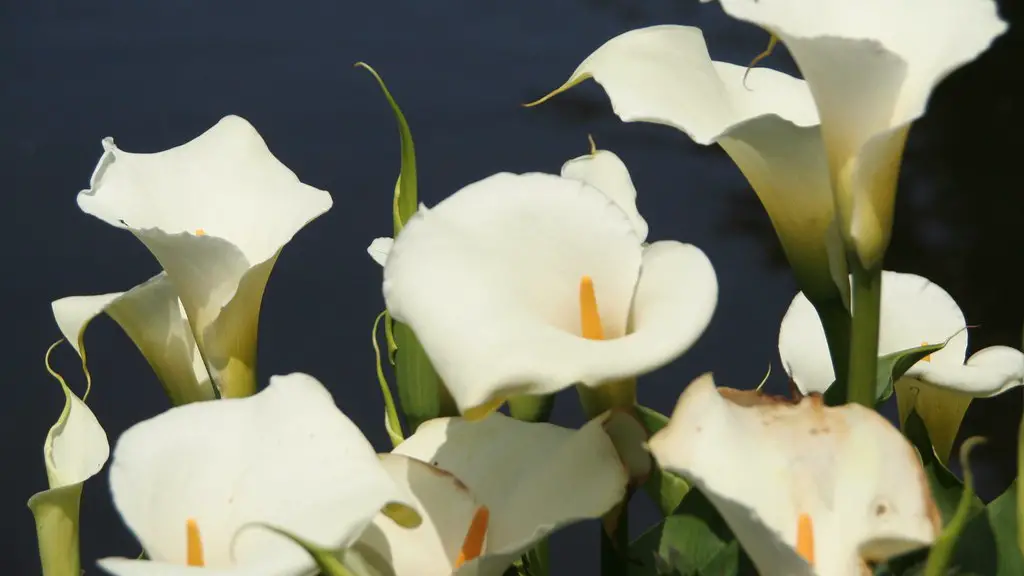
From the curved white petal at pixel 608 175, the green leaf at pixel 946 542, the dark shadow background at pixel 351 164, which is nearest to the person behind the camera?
the green leaf at pixel 946 542

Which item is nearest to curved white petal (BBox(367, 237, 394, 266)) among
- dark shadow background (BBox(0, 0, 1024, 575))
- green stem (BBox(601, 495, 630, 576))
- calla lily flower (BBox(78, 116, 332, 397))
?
calla lily flower (BBox(78, 116, 332, 397))

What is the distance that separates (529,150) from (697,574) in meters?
1.15

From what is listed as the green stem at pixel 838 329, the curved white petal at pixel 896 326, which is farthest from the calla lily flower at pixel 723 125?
the curved white petal at pixel 896 326

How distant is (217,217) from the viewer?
1.31ft

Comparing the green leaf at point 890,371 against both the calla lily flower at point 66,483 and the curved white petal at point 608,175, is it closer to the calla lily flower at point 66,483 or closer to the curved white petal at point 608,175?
the curved white petal at point 608,175

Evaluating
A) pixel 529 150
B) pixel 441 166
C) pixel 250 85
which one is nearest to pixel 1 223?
pixel 250 85

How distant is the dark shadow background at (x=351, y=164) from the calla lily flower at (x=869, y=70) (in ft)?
3.24

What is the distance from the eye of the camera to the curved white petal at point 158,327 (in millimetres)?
381

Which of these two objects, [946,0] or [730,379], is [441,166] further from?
[946,0]

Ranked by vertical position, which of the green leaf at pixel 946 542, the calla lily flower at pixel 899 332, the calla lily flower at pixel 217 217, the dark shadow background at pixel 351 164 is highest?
the calla lily flower at pixel 217 217

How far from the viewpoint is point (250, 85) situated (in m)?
1.34

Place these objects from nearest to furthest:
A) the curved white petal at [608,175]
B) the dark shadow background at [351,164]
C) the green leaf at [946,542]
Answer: the green leaf at [946,542], the curved white petal at [608,175], the dark shadow background at [351,164]

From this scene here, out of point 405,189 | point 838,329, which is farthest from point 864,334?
point 405,189

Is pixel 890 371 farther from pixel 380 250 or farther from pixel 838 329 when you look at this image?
pixel 380 250
